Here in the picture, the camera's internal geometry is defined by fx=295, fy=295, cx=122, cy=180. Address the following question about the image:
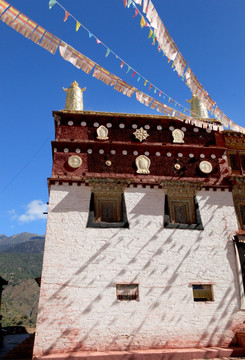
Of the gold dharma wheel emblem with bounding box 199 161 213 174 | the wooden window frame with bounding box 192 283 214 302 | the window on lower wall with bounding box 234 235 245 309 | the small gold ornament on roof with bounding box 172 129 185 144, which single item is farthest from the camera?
the small gold ornament on roof with bounding box 172 129 185 144

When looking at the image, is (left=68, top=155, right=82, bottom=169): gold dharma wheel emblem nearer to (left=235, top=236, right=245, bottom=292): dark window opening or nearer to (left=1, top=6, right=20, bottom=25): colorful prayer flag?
(left=1, top=6, right=20, bottom=25): colorful prayer flag

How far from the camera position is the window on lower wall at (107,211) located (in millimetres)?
12594

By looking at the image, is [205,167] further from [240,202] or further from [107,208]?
[107,208]

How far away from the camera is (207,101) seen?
31.6 ft

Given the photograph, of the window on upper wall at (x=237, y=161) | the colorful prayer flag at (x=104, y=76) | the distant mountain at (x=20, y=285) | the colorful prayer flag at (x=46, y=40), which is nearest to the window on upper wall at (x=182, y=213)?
the window on upper wall at (x=237, y=161)

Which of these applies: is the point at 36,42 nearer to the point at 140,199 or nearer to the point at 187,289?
the point at 140,199

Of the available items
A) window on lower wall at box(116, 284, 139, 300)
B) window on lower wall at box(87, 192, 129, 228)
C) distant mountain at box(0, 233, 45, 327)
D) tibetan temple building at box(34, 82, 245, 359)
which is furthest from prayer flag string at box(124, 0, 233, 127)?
distant mountain at box(0, 233, 45, 327)

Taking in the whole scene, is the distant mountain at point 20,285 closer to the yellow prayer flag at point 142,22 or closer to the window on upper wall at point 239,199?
the window on upper wall at point 239,199

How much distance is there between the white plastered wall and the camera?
36.0 feet

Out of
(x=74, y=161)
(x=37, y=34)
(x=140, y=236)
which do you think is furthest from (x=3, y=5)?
(x=140, y=236)

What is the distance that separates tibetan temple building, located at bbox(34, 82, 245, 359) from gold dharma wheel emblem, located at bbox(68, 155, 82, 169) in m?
0.05

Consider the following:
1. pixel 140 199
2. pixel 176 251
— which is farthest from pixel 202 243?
pixel 140 199

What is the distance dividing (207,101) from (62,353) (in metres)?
10.0

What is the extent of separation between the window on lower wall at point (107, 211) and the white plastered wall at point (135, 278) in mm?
263
